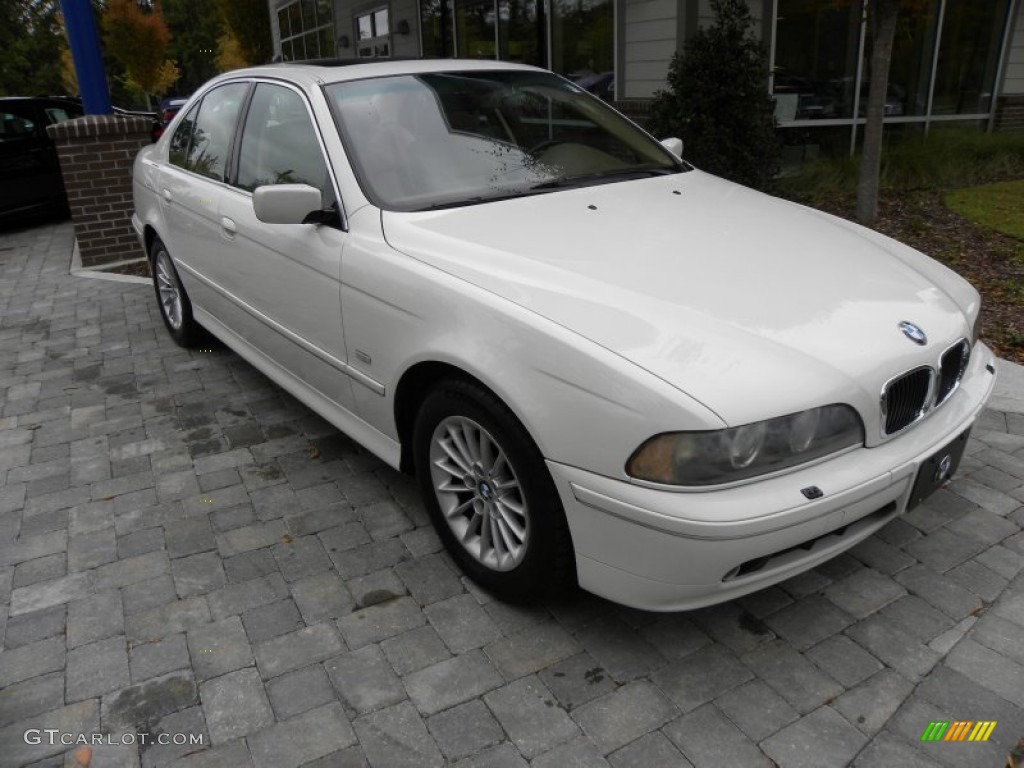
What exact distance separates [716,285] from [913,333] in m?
0.62

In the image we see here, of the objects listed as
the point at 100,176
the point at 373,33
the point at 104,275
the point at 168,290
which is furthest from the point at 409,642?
the point at 373,33

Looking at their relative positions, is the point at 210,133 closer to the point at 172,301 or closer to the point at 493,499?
the point at 172,301

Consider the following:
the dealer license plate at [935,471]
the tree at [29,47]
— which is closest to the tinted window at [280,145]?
the dealer license plate at [935,471]

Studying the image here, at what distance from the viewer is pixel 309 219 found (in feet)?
10.4

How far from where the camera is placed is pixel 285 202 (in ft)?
9.95

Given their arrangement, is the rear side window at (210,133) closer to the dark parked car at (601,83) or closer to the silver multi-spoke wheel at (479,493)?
the silver multi-spoke wheel at (479,493)

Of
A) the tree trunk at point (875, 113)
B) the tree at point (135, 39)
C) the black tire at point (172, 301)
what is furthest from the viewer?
the tree at point (135, 39)

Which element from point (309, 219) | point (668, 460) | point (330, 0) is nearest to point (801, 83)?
point (309, 219)

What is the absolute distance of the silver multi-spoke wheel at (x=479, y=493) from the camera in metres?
2.62

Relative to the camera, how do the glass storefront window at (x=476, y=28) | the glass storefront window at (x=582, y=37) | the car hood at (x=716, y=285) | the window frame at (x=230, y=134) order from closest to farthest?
the car hood at (x=716, y=285) → the window frame at (x=230, y=134) → the glass storefront window at (x=582, y=37) → the glass storefront window at (x=476, y=28)

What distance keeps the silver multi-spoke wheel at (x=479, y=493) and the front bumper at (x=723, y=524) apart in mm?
292

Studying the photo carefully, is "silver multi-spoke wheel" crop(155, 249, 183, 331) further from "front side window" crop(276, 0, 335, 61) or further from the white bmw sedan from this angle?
"front side window" crop(276, 0, 335, 61)

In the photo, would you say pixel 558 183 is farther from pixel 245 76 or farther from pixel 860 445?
pixel 245 76

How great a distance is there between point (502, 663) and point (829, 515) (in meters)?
1.07
